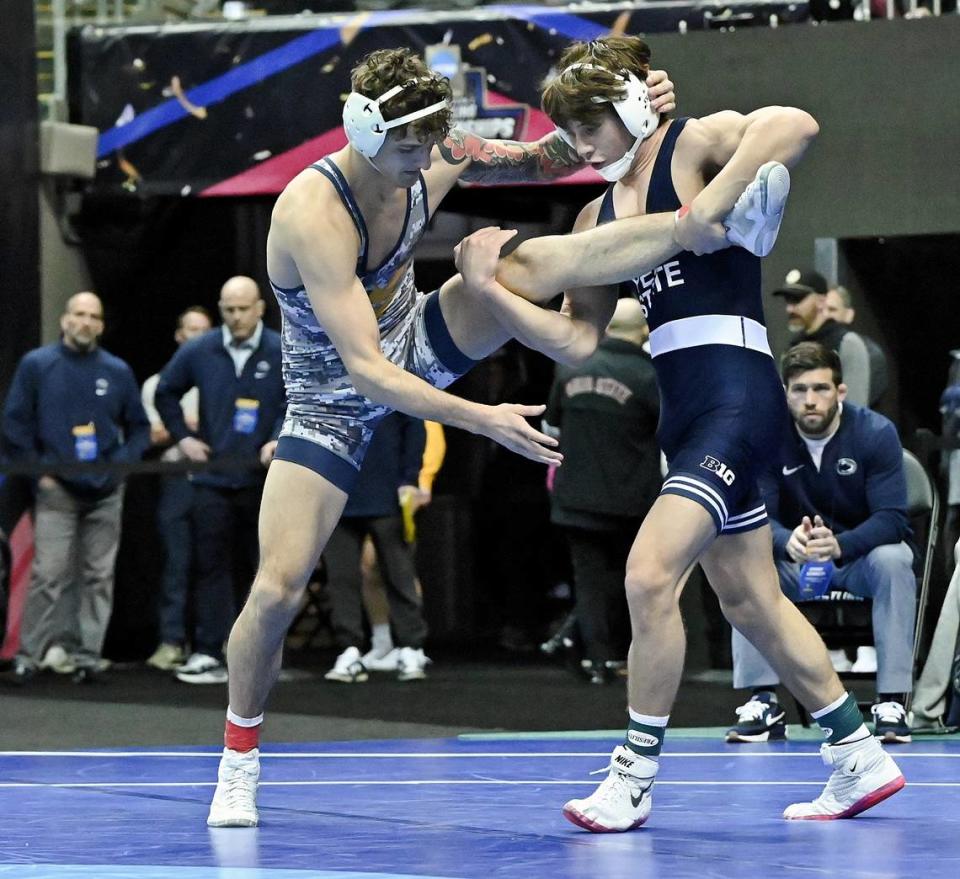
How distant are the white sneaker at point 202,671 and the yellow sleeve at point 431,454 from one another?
4.37 feet

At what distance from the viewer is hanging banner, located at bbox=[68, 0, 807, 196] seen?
403 inches

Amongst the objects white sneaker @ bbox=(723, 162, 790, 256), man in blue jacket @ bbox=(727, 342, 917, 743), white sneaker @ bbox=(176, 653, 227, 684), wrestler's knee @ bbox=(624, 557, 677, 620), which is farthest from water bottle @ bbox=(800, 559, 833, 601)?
white sneaker @ bbox=(176, 653, 227, 684)

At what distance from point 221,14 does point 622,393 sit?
3.95m

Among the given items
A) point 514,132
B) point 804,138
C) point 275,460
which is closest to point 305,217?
point 275,460

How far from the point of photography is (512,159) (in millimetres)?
4941

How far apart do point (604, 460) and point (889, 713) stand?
2.52 metres

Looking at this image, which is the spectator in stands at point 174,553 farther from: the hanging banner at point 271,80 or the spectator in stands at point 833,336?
the spectator in stands at point 833,336

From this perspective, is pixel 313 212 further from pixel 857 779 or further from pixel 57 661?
pixel 57 661

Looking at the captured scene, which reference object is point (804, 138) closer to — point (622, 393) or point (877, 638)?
point (877, 638)

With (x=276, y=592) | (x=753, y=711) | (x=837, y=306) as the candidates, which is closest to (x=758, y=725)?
(x=753, y=711)

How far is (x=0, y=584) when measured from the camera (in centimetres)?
924

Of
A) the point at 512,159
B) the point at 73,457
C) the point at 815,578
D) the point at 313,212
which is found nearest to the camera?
the point at 313,212

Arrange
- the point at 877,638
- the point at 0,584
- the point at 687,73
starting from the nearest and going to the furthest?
the point at 877,638
the point at 687,73
the point at 0,584

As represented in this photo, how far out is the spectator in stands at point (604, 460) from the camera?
8.61 m
